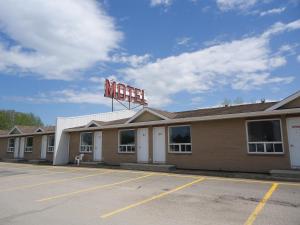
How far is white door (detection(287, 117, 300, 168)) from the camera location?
39.7 feet

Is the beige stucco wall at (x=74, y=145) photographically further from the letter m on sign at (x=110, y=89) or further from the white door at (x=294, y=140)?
the white door at (x=294, y=140)

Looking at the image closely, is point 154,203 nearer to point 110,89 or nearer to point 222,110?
point 222,110

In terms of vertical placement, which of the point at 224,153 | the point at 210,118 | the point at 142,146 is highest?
the point at 210,118

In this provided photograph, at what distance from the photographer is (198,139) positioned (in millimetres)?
15227

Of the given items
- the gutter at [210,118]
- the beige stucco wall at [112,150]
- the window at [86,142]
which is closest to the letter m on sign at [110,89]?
the window at [86,142]

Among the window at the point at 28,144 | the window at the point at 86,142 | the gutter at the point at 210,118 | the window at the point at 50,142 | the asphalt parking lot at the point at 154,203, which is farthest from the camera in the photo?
the window at the point at 28,144

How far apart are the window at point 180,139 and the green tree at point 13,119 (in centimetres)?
6197

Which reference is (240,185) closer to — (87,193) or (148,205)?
(148,205)

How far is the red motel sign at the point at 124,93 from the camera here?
31.1m

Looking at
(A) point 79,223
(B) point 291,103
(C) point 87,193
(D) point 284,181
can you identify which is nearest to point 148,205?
(A) point 79,223

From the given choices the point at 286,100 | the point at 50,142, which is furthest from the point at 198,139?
the point at 50,142

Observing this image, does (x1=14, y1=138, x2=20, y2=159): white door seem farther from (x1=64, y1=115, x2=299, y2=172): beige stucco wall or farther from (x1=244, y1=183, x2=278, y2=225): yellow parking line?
(x1=244, y1=183, x2=278, y2=225): yellow parking line

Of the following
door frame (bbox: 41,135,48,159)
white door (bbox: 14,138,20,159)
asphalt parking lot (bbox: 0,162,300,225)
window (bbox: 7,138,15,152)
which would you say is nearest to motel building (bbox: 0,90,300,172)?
asphalt parking lot (bbox: 0,162,300,225)

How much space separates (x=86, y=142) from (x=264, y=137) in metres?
14.5
